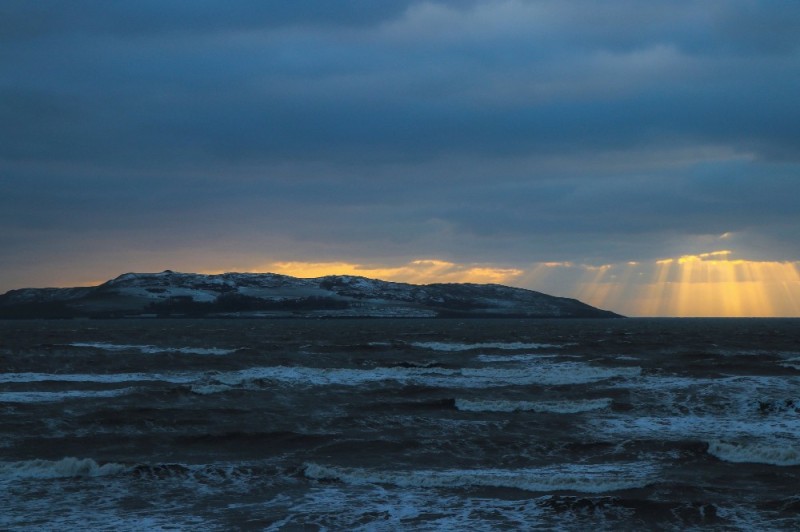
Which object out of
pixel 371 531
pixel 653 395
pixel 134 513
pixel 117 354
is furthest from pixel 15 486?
pixel 117 354

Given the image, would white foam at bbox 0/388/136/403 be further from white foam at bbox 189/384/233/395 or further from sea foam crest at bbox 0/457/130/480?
sea foam crest at bbox 0/457/130/480

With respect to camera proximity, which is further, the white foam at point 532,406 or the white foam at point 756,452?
the white foam at point 532,406

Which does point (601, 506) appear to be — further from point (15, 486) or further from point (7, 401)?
point (7, 401)

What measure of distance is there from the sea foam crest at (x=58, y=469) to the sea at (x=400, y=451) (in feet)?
0.26

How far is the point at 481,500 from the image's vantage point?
21.5 metres

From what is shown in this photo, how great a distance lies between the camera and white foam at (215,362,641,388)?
5419cm

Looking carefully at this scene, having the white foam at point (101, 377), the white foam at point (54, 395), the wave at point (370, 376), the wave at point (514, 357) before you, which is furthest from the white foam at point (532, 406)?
the wave at point (514, 357)

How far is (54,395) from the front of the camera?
4572 centimetres

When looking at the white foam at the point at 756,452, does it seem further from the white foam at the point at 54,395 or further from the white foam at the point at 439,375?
the white foam at the point at 54,395

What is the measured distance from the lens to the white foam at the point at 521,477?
76.1ft

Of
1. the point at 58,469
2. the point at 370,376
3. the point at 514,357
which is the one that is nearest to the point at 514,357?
the point at 514,357

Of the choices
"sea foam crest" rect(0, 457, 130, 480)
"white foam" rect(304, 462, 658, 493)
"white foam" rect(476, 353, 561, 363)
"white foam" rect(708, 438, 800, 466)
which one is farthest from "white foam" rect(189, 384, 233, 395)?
"white foam" rect(476, 353, 561, 363)

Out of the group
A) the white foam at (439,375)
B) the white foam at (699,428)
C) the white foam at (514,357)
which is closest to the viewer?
the white foam at (699,428)

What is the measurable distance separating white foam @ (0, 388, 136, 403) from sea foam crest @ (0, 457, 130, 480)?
18.6 meters
